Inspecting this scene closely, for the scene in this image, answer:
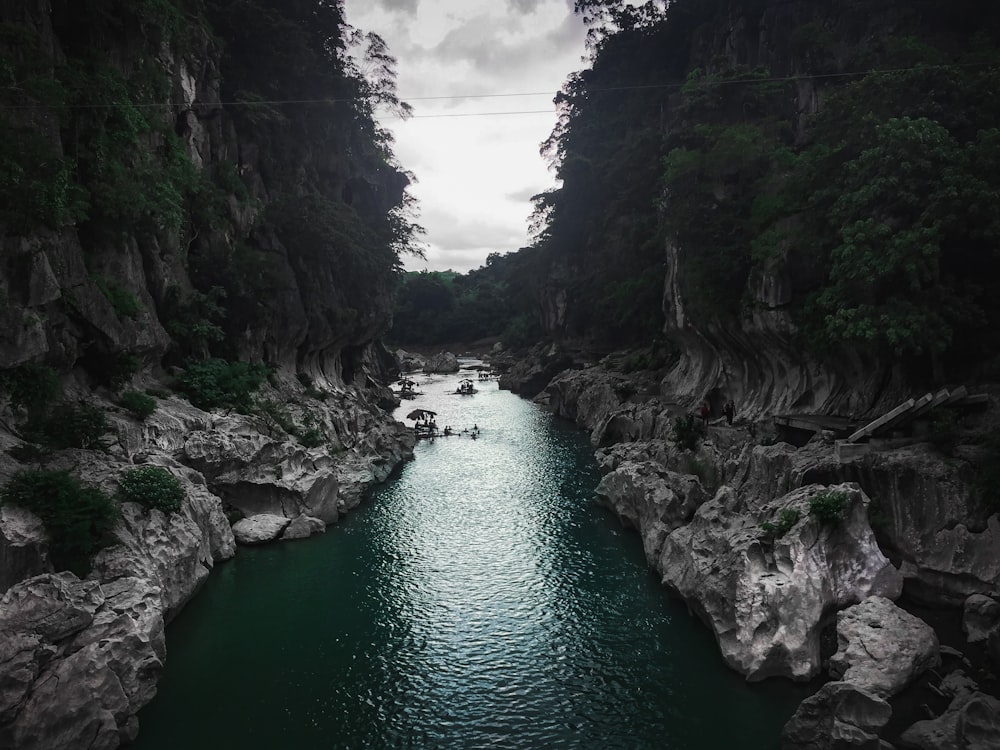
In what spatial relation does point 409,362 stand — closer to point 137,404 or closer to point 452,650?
point 137,404

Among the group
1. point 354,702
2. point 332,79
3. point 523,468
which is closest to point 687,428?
point 523,468

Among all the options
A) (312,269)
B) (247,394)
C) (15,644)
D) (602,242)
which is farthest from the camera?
(602,242)

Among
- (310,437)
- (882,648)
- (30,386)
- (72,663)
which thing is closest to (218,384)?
(310,437)

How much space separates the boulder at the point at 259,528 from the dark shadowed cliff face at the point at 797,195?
63.6ft

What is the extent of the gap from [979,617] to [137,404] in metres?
23.3

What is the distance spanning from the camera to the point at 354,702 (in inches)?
488

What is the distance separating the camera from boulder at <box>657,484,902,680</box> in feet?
41.5

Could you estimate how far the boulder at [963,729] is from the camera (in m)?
9.40

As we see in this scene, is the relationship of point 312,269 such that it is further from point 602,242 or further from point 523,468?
point 602,242

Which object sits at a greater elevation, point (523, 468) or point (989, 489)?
point (989, 489)

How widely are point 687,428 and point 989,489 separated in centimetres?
1289

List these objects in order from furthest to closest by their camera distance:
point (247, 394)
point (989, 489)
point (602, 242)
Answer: point (602, 242), point (247, 394), point (989, 489)

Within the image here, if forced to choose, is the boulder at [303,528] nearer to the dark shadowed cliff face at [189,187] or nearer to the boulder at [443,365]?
the dark shadowed cliff face at [189,187]

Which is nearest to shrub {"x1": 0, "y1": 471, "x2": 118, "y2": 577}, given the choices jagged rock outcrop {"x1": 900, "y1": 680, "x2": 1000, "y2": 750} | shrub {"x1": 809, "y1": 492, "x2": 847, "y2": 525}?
jagged rock outcrop {"x1": 900, "y1": 680, "x2": 1000, "y2": 750}
